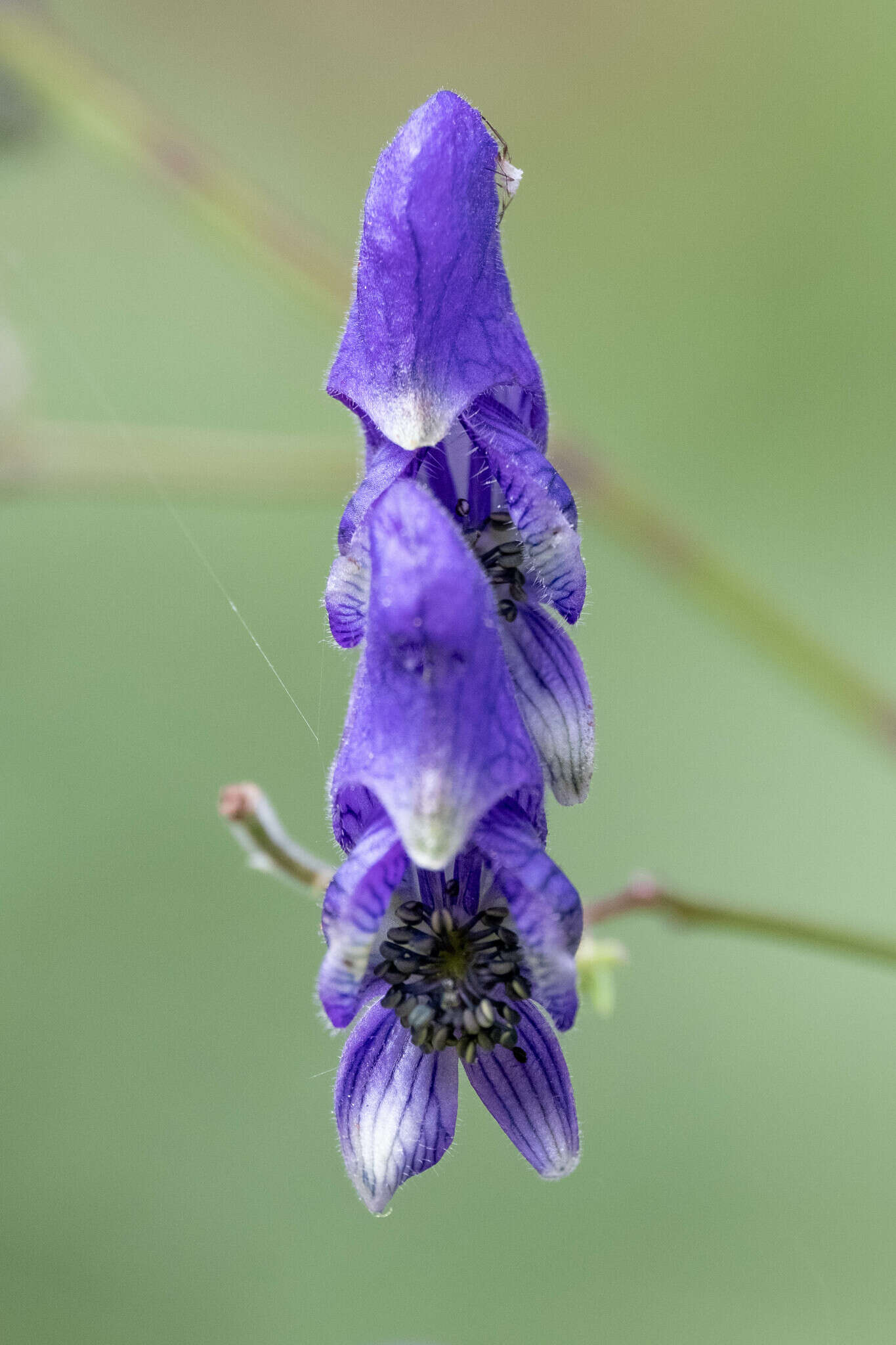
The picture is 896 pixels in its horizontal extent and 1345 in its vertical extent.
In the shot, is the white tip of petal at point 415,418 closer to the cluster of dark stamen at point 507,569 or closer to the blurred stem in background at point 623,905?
the cluster of dark stamen at point 507,569

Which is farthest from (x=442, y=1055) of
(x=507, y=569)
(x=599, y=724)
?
(x=599, y=724)

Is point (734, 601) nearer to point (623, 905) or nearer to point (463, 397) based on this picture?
point (623, 905)

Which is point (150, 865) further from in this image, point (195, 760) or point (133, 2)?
point (133, 2)

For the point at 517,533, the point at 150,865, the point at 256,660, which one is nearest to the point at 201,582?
the point at 256,660

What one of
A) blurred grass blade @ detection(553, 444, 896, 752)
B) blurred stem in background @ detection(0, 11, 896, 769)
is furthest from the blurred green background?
blurred grass blade @ detection(553, 444, 896, 752)

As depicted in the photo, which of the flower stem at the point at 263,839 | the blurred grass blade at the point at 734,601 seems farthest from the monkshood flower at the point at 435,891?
the blurred grass blade at the point at 734,601
